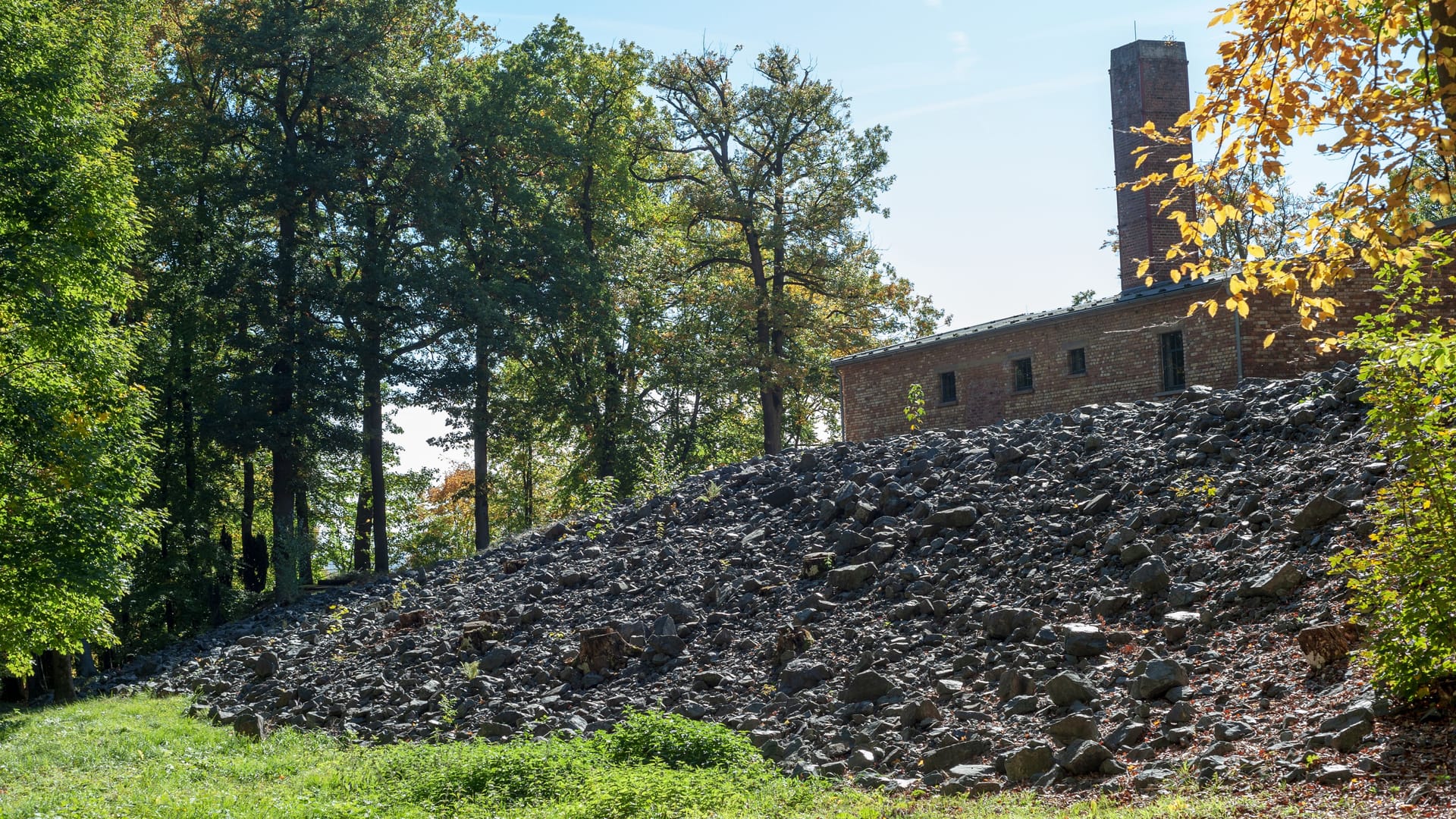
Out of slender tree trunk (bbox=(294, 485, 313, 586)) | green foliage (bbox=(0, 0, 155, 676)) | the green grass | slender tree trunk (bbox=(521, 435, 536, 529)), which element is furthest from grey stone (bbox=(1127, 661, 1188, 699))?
slender tree trunk (bbox=(521, 435, 536, 529))

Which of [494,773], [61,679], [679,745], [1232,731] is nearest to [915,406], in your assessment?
[679,745]

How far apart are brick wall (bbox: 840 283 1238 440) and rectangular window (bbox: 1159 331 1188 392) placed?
0.36 feet

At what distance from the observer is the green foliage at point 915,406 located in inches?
851

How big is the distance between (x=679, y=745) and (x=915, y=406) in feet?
53.9

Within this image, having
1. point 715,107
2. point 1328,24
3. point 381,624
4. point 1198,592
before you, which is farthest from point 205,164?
point 1328,24

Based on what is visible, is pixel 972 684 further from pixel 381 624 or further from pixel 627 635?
pixel 381 624

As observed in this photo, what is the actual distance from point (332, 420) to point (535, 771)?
22.7 metres

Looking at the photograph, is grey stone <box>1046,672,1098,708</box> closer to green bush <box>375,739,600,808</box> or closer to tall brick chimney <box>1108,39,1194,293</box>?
green bush <box>375,739,600,808</box>

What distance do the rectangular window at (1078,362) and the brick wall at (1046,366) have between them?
7cm

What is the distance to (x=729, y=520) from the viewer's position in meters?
18.4

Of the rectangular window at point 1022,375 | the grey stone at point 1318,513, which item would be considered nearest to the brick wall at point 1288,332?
the rectangular window at point 1022,375

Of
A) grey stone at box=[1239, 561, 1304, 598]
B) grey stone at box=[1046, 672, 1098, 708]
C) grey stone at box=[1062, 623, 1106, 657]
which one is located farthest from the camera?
grey stone at box=[1062, 623, 1106, 657]

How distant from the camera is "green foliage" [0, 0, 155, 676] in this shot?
53.0ft

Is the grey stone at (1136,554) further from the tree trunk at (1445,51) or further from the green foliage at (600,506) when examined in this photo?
the green foliage at (600,506)
